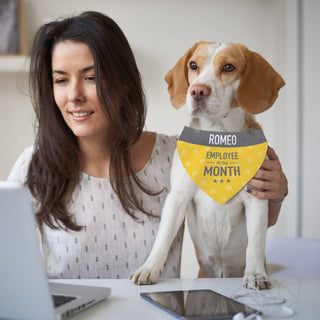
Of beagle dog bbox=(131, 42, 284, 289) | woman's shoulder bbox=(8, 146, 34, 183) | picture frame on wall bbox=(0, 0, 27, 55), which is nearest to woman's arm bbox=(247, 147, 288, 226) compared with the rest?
beagle dog bbox=(131, 42, 284, 289)

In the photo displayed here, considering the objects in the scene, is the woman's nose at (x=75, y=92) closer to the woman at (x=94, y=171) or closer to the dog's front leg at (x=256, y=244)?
the woman at (x=94, y=171)

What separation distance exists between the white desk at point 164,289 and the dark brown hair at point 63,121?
36cm

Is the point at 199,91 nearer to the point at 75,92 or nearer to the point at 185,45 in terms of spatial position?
the point at 75,92

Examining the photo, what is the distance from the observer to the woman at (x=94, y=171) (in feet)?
3.59

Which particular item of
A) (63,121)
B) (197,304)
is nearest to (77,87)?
(63,121)

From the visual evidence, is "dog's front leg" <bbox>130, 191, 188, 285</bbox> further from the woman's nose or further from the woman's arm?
the woman's nose

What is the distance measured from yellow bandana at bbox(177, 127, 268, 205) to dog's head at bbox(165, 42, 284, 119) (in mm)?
53

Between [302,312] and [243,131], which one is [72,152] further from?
[302,312]

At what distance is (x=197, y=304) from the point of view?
67 centimetres

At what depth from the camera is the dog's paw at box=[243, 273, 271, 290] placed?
2.57 feet

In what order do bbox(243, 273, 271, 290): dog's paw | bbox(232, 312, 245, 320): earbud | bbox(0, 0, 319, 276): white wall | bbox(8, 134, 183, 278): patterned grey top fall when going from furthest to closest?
bbox(0, 0, 319, 276): white wall < bbox(8, 134, 183, 278): patterned grey top < bbox(243, 273, 271, 290): dog's paw < bbox(232, 312, 245, 320): earbud

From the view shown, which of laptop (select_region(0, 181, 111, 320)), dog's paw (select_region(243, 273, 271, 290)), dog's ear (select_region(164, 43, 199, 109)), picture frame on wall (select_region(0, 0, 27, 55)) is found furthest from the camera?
picture frame on wall (select_region(0, 0, 27, 55))

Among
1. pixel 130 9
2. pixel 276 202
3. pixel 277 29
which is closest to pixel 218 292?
pixel 276 202

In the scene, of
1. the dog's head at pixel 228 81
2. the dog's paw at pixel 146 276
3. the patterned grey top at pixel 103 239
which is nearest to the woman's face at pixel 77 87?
the patterned grey top at pixel 103 239
